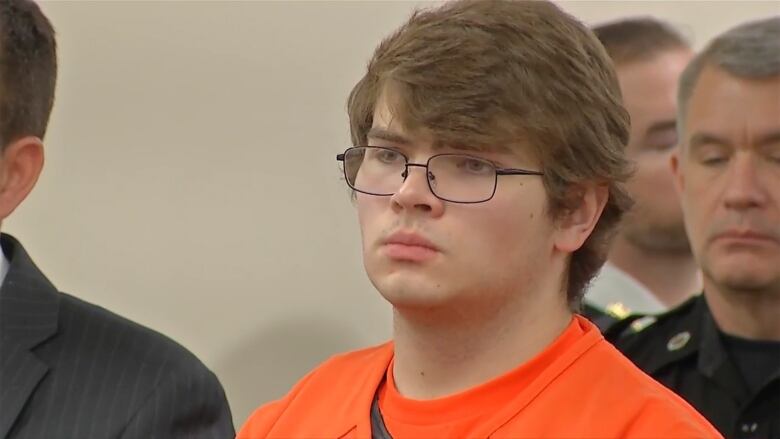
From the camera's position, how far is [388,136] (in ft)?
4.94

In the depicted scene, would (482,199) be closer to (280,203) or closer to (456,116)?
(456,116)

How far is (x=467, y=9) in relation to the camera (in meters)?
1.54

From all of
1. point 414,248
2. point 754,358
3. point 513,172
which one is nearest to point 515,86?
point 513,172

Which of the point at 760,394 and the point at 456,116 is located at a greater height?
the point at 456,116

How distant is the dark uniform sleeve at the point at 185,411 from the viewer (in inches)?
73.3

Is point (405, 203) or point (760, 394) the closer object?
point (405, 203)

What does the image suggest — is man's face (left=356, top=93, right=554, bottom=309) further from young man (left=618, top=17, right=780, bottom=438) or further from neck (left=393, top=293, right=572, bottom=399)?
young man (left=618, top=17, right=780, bottom=438)

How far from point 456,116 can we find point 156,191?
108cm

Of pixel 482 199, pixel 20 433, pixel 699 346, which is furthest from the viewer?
pixel 699 346

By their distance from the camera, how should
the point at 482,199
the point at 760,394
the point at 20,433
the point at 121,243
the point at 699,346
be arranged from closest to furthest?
the point at 482,199, the point at 20,433, the point at 760,394, the point at 699,346, the point at 121,243

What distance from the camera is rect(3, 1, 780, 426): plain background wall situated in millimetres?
2400

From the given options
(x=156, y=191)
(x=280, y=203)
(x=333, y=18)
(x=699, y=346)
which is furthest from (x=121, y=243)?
(x=699, y=346)

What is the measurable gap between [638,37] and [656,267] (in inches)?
19.0

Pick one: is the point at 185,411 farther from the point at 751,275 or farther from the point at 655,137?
the point at 655,137
